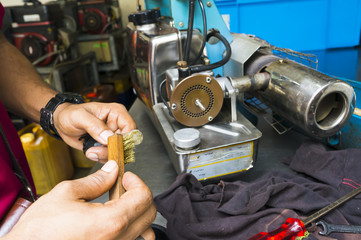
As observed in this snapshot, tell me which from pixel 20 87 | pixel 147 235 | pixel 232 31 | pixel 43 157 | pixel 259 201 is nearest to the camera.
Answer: pixel 147 235

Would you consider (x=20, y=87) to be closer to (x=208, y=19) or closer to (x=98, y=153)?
(x=98, y=153)

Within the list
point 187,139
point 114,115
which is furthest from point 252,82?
point 114,115

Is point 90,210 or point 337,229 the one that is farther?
point 337,229

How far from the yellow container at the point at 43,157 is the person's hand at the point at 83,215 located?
1.55 metres

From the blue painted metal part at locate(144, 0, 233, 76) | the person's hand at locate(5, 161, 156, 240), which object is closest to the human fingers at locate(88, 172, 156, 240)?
the person's hand at locate(5, 161, 156, 240)

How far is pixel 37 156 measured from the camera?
5.93 ft

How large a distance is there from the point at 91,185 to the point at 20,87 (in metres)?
0.52

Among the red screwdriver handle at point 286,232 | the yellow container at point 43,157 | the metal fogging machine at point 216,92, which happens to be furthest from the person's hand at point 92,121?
the yellow container at point 43,157

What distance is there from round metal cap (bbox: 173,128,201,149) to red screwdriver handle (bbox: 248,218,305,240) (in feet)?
0.75

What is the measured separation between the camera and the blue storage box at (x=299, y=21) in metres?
1.28

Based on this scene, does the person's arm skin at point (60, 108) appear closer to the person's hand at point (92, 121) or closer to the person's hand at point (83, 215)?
the person's hand at point (92, 121)

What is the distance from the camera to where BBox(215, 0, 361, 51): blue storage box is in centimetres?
128

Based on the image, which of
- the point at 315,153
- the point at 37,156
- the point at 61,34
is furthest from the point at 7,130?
the point at 61,34

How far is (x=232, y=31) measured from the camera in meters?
1.26
